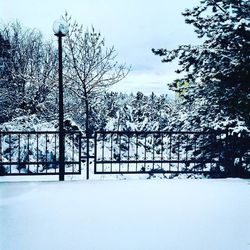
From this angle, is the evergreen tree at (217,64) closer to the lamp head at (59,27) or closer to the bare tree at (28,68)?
the lamp head at (59,27)

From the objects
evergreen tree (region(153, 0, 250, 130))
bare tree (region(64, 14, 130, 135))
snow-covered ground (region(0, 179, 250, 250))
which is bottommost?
snow-covered ground (region(0, 179, 250, 250))

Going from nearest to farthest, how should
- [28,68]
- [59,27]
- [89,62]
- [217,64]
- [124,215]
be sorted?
[124,215]
[59,27]
[217,64]
[89,62]
[28,68]

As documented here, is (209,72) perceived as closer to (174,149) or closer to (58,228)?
(174,149)

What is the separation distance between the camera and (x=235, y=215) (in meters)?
3.95

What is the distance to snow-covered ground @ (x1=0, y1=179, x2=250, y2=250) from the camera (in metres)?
3.14

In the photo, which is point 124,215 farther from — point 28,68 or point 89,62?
point 28,68

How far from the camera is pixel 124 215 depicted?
3916 mm

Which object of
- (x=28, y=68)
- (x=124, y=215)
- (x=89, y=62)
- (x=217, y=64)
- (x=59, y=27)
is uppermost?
(x=28, y=68)

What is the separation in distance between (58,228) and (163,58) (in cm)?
459

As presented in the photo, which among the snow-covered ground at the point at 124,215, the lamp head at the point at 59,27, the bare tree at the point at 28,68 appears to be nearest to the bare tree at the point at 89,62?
the bare tree at the point at 28,68

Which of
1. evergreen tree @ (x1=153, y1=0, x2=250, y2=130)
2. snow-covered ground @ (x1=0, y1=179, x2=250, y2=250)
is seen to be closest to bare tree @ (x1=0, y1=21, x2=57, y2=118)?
evergreen tree @ (x1=153, y1=0, x2=250, y2=130)

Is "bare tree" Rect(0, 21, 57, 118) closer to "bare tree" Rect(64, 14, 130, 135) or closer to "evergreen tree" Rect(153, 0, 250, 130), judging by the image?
"bare tree" Rect(64, 14, 130, 135)

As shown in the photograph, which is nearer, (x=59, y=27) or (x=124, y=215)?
(x=124, y=215)

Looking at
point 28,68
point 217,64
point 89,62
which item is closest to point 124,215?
point 217,64
